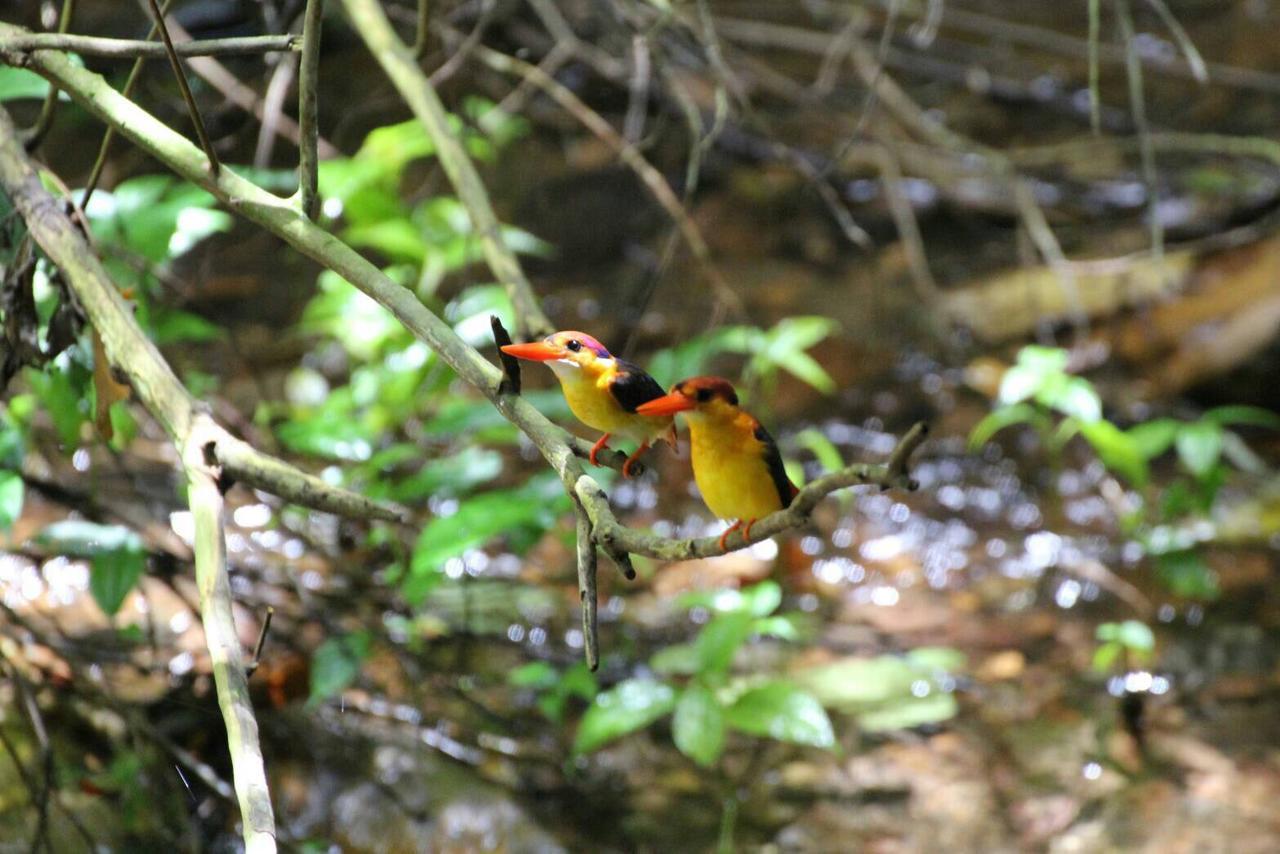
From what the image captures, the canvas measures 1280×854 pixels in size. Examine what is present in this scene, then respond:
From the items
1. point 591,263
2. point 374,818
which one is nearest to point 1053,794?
point 374,818

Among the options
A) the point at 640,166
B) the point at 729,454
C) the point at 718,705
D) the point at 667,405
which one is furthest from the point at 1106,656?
the point at 667,405

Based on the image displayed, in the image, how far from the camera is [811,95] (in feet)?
16.5

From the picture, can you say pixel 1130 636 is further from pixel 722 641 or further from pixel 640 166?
pixel 640 166

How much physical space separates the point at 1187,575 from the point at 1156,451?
0.50 metres

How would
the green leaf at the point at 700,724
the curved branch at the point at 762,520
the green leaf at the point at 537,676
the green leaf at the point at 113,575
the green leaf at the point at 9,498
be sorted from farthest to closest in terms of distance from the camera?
the green leaf at the point at 537,676 → the green leaf at the point at 700,724 → the green leaf at the point at 113,575 → the green leaf at the point at 9,498 → the curved branch at the point at 762,520

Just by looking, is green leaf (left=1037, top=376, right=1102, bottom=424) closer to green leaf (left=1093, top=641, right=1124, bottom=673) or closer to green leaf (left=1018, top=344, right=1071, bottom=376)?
green leaf (left=1018, top=344, right=1071, bottom=376)

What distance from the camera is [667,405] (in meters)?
1.24

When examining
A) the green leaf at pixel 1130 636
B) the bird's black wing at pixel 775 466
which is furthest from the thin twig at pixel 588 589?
the green leaf at pixel 1130 636

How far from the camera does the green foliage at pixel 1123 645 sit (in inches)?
147

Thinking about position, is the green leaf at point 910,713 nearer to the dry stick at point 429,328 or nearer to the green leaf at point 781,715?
the green leaf at point 781,715

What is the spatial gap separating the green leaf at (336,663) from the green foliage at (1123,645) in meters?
2.32

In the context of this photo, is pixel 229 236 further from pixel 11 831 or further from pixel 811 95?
pixel 11 831

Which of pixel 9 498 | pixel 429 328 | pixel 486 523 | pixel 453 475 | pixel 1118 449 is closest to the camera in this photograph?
pixel 429 328

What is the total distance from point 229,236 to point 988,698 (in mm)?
4341
